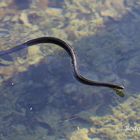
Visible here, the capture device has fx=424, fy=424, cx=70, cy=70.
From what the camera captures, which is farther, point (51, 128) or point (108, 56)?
point (108, 56)

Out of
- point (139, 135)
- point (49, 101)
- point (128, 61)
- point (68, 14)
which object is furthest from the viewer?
point (68, 14)

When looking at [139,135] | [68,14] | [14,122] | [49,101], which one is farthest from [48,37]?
[139,135]

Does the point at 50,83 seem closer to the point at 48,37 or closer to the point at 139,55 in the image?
the point at 48,37

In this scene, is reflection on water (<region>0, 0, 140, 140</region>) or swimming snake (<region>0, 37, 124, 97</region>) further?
swimming snake (<region>0, 37, 124, 97</region>)

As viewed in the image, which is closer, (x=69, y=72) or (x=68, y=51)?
(x=69, y=72)

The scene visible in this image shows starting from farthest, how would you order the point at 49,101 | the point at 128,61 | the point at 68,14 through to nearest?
1. the point at 68,14
2. the point at 128,61
3. the point at 49,101

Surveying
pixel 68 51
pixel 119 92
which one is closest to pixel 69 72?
pixel 68 51

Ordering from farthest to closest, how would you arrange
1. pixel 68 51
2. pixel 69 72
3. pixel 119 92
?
pixel 68 51, pixel 69 72, pixel 119 92

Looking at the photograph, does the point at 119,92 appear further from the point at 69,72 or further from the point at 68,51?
the point at 68,51
